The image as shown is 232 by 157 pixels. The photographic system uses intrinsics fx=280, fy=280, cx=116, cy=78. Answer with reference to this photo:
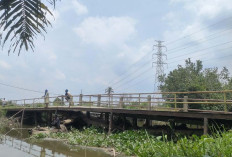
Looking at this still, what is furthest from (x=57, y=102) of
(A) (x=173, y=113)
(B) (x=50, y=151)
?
(A) (x=173, y=113)

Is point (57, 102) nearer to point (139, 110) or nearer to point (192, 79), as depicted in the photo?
Result: point (139, 110)

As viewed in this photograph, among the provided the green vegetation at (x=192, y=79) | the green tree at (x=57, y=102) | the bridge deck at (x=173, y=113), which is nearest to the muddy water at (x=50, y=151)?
the bridge deck at (x=173, y=113)

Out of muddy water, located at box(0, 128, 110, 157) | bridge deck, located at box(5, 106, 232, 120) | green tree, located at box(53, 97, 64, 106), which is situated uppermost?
green tree, located at box(53, 97, 64, 106)

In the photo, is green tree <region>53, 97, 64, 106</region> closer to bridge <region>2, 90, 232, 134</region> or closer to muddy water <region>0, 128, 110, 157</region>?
bridge <region>2, 90, 232, 134</region>

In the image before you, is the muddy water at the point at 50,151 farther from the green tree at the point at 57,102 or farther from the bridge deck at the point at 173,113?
the green tree at the point at 57,102

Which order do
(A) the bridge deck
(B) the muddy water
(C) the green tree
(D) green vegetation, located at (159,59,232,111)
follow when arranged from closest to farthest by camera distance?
(A) the bridge deck, (B) the muddy water, (C) the green tree, (D) green vegetation, located at (159,59,232,111)

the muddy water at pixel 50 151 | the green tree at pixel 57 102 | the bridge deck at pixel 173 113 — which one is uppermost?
the green tree at pixel 57 102

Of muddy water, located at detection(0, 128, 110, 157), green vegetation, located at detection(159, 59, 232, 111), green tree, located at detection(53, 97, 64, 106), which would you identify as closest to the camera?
muddy water, located at detection(0, 128, 110, 157)

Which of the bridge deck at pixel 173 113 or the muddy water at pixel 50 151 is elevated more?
the bridge deck at pixel 173 113

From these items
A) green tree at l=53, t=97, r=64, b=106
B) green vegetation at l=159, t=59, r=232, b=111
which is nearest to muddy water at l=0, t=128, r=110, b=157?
green tree at l=53, t=97, r=64, b=106

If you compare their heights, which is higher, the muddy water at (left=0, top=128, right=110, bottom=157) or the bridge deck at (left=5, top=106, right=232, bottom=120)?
the bridge deck at (left=5, top=106, right=232, bottom=120)

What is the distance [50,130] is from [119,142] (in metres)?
7.57

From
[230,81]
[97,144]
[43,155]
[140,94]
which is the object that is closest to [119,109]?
[140,94]

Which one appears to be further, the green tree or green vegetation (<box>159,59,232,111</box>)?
green vegetation (<box>159,59,232,111</box>)
